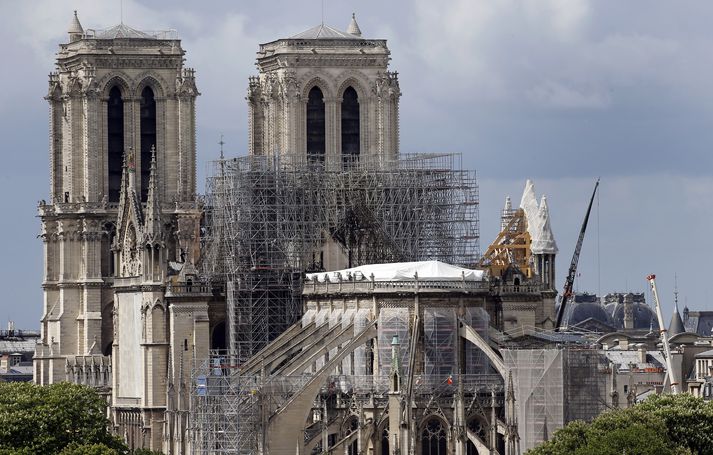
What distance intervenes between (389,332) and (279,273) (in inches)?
520

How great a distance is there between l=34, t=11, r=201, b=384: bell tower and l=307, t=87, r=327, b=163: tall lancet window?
9.64 metres

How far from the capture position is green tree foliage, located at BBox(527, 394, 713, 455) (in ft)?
472

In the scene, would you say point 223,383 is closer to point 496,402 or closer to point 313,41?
point 496,402

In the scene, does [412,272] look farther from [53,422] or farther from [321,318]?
[53,422]

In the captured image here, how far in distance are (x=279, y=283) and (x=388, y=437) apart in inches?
691

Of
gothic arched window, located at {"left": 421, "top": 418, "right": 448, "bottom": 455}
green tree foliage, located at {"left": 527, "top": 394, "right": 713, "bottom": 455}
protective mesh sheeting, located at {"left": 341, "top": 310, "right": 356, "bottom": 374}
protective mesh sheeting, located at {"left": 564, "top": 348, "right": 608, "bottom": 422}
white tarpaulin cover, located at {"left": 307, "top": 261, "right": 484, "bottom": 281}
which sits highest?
white tarpaulin cover, located at {"left": 307, "top": 261, "right": 484, "bottom": 281}

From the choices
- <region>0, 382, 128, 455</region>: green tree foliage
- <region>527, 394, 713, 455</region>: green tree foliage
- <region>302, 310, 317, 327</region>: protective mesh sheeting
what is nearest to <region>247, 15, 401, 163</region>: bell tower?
<region>302, 310, 317, 327</region>: protective mesh sheeting

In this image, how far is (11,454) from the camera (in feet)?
481

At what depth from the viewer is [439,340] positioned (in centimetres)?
16625

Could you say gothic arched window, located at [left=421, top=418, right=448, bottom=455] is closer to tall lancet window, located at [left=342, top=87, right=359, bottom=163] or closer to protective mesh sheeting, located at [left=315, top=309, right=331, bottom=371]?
protective mesh sheeting, located at [left=315, top=309, right=331, bottom=371]

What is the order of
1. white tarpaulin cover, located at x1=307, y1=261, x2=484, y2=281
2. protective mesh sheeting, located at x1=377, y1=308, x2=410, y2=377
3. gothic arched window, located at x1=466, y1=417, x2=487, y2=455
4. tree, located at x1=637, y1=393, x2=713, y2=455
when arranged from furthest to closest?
white tarpaulin cover, located at x1=307, y1=261, x2=484, y2=281
protective mesh sheeting, located at x1=377, y1=308, x2=410, y2=377
gothic arched window, located at x1=466, y1=417, x2=487, y2=455
tree, located at x1=637, y1=393, x2=713, y2=455

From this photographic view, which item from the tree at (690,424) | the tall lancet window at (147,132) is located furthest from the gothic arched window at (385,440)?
the tall lancet window at (147,132)

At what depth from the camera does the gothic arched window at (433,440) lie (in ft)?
536

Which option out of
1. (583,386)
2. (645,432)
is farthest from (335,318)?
(645,432)
